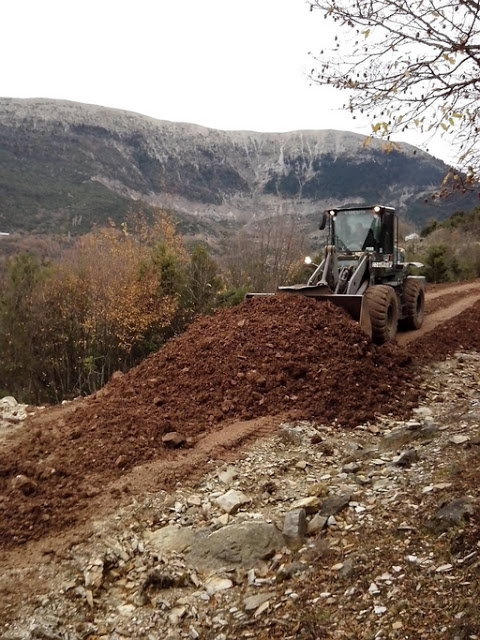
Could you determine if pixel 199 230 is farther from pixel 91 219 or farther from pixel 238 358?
pixel 238 358

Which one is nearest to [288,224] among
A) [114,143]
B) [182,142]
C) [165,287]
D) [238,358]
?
[165,287]

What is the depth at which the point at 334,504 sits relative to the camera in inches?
183

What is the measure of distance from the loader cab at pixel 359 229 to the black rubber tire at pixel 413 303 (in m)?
1.24

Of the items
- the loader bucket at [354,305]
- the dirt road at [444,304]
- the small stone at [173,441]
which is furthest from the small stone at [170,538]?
the dirt road at [444,304]

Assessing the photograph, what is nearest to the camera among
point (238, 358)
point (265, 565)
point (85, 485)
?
point (265, 565)

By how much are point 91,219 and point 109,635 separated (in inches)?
2523

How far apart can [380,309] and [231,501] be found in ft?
17.3

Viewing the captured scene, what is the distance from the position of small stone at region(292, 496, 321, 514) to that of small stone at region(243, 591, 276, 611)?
3.35ft

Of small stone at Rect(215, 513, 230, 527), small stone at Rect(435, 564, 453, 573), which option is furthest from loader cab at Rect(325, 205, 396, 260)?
small stone at Rect(435, 564, 453, 573)

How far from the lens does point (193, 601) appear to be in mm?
3857

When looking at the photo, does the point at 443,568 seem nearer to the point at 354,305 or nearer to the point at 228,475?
the point at 228,475

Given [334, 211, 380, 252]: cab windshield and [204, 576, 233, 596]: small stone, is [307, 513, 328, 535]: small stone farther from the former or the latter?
[334, 211, 380, 252]: cab windshield

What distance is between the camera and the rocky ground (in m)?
3.37

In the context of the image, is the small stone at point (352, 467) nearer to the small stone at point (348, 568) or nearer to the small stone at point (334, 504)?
the small stone at point (334, 504)
